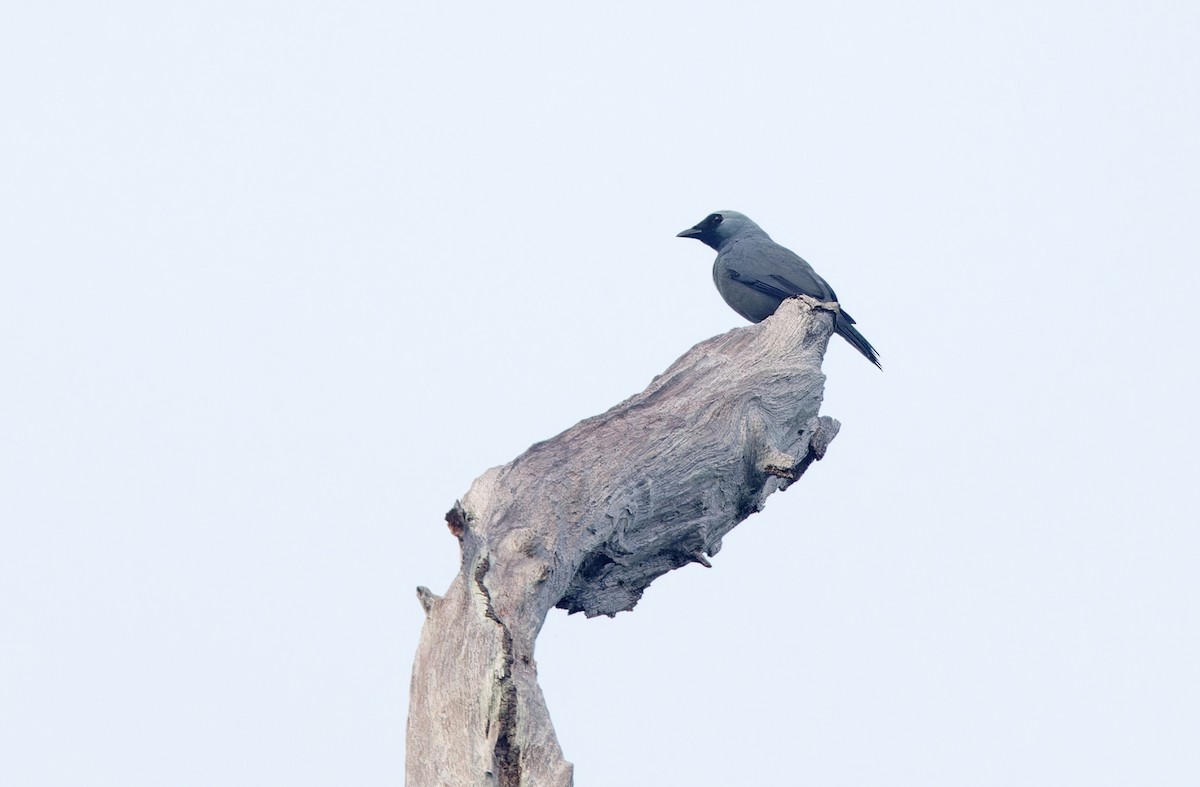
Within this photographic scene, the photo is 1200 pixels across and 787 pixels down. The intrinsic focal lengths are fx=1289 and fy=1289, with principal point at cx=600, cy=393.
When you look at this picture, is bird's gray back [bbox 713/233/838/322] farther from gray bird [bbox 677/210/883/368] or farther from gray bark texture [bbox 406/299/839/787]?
gray bark texture [bbox 406/299/839/787]

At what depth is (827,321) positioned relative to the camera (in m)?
8.41

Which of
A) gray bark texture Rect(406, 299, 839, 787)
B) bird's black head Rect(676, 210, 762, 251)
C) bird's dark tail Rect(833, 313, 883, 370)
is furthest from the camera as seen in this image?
bird's black head Rect(676, 210, 762, 251)

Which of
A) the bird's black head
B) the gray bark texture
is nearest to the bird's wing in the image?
the bird's black head

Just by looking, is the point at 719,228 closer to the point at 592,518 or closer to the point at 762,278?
the point at 762,278

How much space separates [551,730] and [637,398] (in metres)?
2.55

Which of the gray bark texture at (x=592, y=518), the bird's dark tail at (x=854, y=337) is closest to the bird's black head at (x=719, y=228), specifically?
the bird's dark tail at (x=854, y=337)

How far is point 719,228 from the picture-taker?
12258mm

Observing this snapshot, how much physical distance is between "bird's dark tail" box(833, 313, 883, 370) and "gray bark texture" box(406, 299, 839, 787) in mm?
2001

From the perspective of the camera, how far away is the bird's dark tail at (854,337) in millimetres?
10398

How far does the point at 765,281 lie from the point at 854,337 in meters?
0.86

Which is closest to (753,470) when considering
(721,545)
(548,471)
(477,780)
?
(721,545)

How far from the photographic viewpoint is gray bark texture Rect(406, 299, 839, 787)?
191 inches

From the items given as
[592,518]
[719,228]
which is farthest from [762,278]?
[592,518]

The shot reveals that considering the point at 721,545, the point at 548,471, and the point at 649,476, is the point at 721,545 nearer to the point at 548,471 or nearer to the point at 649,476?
the point at 649,476
